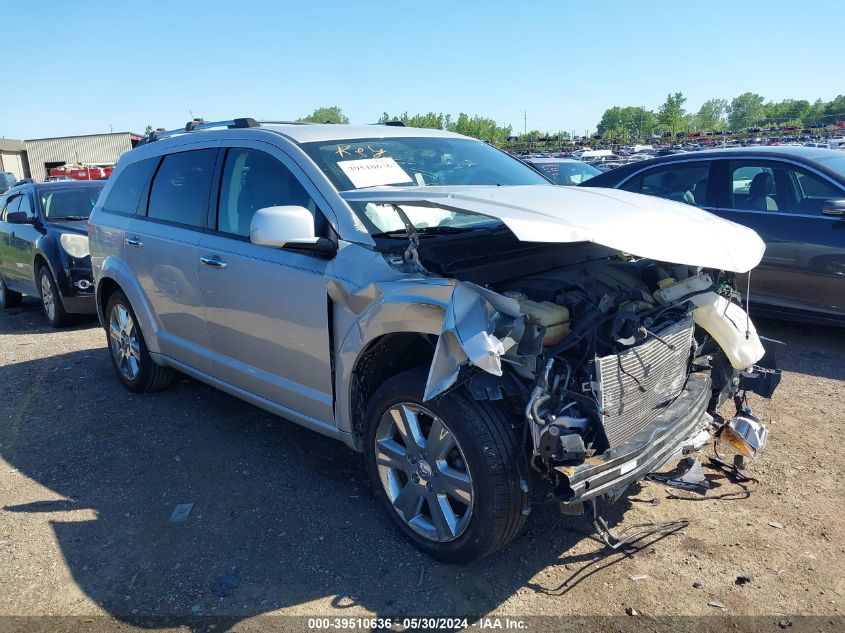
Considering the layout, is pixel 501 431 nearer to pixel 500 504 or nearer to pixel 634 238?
pixel 500 504

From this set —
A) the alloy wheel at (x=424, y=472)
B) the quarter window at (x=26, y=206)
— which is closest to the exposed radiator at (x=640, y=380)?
the alloy wheel at (x=424, y=472)

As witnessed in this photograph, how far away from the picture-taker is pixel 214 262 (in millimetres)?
4086

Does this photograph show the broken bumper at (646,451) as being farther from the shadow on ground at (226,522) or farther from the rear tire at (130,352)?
the rear tire at (130,352)

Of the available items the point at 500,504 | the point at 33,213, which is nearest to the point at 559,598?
the point at 500,504

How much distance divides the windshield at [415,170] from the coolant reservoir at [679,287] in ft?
3.12

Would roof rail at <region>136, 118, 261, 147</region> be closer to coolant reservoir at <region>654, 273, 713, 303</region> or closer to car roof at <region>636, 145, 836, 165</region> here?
coolant reservoir at <region>654, 273, 713, 303</region>

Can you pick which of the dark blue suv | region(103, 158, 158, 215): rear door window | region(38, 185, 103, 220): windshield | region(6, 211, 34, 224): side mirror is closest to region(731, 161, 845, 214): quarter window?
region(103, 158, 158, 215): rear door window

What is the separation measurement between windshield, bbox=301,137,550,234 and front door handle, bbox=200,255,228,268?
0.86 metres

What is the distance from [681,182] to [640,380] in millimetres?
4579

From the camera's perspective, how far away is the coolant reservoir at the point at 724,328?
351 centimetres

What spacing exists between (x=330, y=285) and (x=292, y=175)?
0.78 m

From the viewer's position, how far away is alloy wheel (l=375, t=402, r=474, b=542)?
2.95 meters

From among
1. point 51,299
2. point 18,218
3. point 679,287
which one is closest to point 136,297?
point 679,287

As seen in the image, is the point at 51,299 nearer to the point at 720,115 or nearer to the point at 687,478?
the point at 687,478
